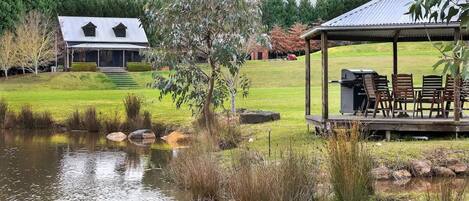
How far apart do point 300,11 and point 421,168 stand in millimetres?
66855

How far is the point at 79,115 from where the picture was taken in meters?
21.2

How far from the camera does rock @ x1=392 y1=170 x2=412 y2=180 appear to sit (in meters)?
9.94

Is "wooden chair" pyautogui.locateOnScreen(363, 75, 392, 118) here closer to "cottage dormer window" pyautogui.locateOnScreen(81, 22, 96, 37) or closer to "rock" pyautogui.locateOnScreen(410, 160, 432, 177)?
"rock" pyautogui.locateOnScreen(410, 160, 432, 177)

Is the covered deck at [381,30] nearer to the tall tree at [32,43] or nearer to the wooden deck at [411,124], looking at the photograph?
the wooden deck at [411,124]

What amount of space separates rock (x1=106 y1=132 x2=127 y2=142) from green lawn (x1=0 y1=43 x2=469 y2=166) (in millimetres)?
2017

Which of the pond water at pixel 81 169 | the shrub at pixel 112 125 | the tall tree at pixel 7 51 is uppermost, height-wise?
the tall tree at pixel 7 51

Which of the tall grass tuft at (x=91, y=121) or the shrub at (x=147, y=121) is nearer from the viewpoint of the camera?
the shrub at (x=147, y=121)

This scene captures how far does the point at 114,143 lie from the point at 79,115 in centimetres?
409

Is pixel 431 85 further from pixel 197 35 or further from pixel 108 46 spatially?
pixel 108 46

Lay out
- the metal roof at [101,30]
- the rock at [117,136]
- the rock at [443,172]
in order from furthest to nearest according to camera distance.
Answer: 1. the metal roof at [101,30]
2. the rock at [117,136]
3. the rock at [443,172]

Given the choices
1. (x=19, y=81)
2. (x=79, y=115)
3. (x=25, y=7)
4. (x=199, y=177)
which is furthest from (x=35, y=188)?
(x=25, y=7)

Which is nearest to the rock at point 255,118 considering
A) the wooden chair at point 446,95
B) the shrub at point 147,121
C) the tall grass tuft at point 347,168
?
the shrub at point 147,121

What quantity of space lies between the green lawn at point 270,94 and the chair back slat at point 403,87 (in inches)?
53.9

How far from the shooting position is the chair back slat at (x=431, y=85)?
13.4m
